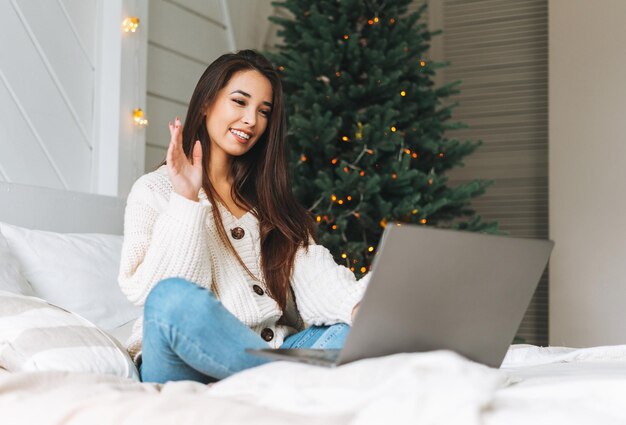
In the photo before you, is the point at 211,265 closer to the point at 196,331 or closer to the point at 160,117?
the point at 196,331

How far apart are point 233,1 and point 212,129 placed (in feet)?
6.60

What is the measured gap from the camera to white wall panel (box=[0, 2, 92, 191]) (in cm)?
254

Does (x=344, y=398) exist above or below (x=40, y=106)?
below

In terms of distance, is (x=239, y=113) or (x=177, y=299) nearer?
(x=177, y=299)

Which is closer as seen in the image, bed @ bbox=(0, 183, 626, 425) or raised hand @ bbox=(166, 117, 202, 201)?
bed @ bbox=(0, 183, 626, 425)

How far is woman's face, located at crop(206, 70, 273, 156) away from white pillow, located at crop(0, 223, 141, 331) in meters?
0.49

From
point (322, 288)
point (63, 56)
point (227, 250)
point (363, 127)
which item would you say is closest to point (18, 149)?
point (63, 56)

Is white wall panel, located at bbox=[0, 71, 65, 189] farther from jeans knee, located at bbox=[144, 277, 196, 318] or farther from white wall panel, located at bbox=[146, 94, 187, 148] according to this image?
jeans knee, located at bbox=[144, 277, 196, 318]

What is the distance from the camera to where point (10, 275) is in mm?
1939

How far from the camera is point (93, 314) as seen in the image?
85.4 inches

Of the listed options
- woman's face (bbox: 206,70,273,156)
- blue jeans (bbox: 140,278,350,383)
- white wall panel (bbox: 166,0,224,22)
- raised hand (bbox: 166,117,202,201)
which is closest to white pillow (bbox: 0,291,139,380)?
blue jeans (bbox: 140,278,350,383)

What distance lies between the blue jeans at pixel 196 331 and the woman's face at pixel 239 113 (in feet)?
2.66

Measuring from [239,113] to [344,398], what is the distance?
4.06 ft

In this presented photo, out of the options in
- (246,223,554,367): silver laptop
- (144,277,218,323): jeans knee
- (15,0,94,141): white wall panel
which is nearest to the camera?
(246,223,554,367): silver laptop
